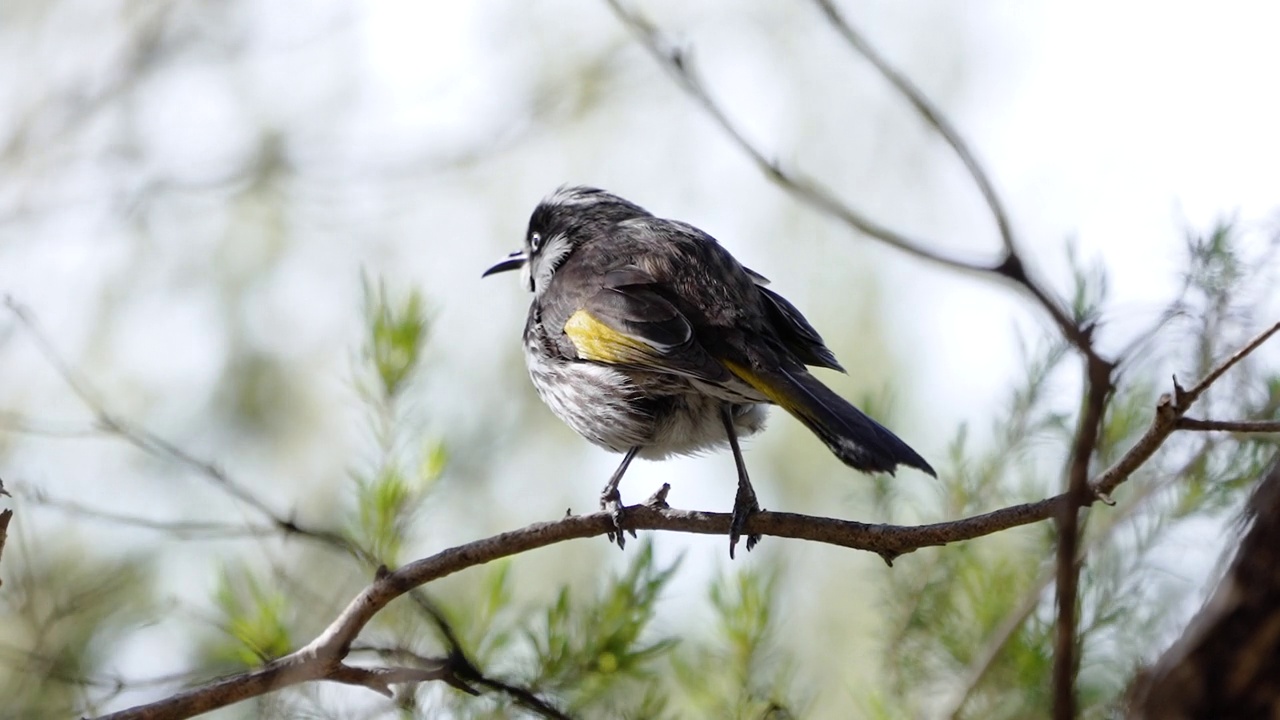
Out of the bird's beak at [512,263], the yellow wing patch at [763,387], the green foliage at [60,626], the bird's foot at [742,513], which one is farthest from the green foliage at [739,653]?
the bird's beak at [512,263]

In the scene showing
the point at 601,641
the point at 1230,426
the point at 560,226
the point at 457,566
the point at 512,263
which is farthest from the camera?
the point at 512,263

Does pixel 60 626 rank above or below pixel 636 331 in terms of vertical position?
below

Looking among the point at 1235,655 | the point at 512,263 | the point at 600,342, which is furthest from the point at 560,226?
the point at 1235,655

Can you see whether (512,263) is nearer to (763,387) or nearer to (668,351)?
(668,351)

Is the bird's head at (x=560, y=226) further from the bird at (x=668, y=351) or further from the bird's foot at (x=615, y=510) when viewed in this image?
the bird's foot at (x=615, y=510)

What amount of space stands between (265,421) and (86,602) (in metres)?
3.86

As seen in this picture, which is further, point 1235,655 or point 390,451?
point 390,451

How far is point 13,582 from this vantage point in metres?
3.22

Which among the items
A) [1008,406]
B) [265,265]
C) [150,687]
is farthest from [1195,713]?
[265,265]

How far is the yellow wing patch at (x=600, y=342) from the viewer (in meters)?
3.29

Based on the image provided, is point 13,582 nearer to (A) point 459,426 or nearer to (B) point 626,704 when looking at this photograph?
(B) point 626,704

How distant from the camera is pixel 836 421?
2.65 metres

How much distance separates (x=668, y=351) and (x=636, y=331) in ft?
0.65

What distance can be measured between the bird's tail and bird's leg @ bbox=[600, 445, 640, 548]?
1.41ft
